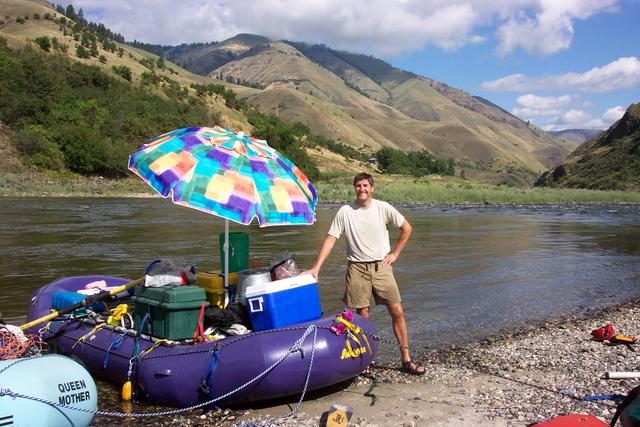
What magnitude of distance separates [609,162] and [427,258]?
291 feet

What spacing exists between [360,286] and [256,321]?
4.47 feet

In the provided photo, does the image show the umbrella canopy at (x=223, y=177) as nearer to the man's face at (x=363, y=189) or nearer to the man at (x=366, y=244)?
the man at (x=366, y=244)

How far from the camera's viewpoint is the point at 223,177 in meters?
6.54

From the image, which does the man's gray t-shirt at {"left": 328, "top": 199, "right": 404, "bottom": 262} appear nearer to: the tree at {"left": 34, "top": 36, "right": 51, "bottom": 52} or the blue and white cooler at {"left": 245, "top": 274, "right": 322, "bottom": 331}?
the blue and white cooler at {"left": 245, "top": 274, "right": 322, "bottom": 331}

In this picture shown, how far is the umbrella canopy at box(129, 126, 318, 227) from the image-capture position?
6.34 metres

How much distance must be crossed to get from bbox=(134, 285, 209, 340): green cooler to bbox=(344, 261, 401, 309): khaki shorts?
177cm

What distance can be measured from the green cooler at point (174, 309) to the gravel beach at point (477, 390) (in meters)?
0.93

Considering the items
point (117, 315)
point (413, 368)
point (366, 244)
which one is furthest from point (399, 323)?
point (117, 315)

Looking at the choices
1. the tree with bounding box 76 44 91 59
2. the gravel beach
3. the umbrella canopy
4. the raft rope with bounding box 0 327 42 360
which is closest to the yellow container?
the umbrella canopy

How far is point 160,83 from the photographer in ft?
349

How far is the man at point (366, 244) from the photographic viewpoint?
283 inches

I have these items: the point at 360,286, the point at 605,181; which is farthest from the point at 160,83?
the point at 360,286

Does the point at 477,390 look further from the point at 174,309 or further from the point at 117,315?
the point at 117,315

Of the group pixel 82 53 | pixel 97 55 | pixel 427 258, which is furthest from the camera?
pixel 97 55
